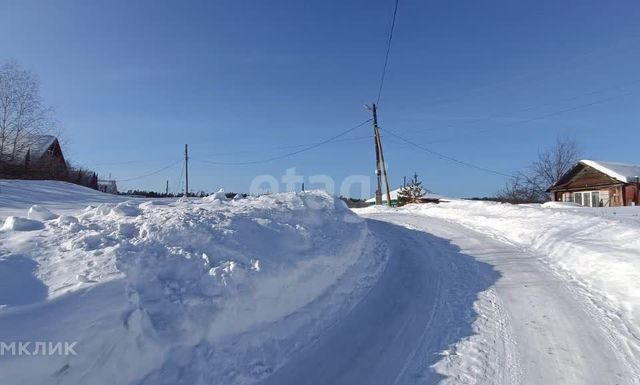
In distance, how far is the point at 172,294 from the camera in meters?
4.74

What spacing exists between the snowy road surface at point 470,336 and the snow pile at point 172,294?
0.52 meters

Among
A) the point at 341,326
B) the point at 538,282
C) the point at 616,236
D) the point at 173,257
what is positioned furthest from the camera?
the point at 616,236

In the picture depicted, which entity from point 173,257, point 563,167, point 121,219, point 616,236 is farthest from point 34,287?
point 563,167

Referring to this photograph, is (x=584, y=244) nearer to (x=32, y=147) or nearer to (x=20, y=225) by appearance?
(x=20, y=225)

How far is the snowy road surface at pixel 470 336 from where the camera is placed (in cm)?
470

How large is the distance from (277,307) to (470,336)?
256 cm

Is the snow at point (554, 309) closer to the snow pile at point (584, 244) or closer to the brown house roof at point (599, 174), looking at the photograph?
the snow pile at point (584, 244)

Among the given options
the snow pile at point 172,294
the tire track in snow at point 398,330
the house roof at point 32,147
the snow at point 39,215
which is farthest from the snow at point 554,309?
the house roof at point 32,147

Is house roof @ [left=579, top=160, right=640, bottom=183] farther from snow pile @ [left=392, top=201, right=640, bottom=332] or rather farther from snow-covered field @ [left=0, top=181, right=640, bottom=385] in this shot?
snow-covered field @ [left=0, top=181, right=640, bottom=385]

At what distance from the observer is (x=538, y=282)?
802 cm

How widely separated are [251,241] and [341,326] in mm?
1875

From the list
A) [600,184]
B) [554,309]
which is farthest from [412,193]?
[554,309]

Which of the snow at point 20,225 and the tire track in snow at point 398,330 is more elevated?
the snow at point 20,225

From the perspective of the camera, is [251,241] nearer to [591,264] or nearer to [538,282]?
[538,282]
